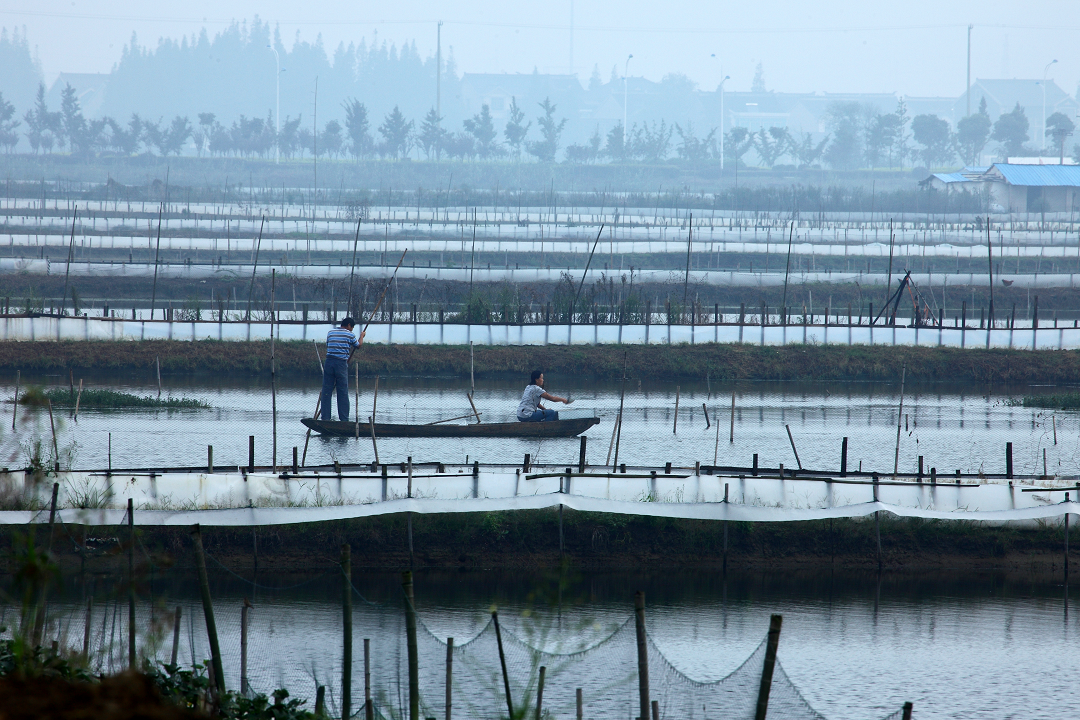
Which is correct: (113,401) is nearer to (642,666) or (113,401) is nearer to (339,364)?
(339,364)

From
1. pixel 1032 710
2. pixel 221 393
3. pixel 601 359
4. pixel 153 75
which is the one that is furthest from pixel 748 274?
pixel 153 75

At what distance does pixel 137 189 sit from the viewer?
67.1 meters

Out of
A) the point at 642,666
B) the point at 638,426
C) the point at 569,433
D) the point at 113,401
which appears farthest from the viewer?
the point at 113,401

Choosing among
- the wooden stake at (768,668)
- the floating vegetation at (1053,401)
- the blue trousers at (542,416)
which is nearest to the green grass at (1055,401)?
the floating vegetation at (1053,401)

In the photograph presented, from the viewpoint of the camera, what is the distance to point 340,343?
760 inches

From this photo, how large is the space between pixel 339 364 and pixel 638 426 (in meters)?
6.33

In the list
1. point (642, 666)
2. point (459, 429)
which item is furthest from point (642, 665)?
point (459, 429)

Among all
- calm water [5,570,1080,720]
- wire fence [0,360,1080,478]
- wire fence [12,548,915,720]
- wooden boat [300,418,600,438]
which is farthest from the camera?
wooden boat [300,418,600,438]

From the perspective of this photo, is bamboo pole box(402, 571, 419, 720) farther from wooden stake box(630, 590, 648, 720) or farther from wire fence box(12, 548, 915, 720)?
wooden stake box(630, 590, 648, 720)

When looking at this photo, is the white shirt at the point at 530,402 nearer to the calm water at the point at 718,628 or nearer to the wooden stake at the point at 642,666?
Result: the calm water at the point at 718,628

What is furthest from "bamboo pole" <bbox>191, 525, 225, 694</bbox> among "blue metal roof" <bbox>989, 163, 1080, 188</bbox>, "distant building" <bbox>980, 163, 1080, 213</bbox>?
"blue metal roof" <bbox>989, 163, 1080, 188</bbox>

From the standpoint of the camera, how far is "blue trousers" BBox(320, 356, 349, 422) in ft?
63.6

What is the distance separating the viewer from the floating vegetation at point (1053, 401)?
81.0ft

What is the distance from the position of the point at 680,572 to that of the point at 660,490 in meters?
1.02
